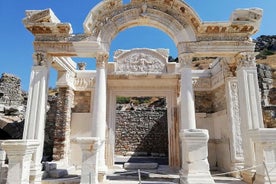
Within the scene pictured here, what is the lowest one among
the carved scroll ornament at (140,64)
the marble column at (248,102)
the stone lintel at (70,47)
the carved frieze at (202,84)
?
the marble column at (248,102)

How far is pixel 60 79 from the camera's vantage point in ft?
30.9

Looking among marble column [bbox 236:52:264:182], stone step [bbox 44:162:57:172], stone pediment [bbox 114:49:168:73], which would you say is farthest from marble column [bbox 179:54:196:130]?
stone step [bbox 44:162:57:172]

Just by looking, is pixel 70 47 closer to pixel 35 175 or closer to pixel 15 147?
pixel 15 147

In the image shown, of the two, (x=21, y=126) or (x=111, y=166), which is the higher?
(x=21, y=126)

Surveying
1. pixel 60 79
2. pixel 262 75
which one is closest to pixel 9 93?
pixel 60 79

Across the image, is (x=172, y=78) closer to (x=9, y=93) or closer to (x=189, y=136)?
(x=189, y=136)

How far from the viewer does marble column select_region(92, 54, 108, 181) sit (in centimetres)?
697

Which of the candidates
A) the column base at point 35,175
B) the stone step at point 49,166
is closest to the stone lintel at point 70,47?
the column base at point 35,175

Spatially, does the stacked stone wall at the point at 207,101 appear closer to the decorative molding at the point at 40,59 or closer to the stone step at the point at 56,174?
the stone step at the point at 56,174

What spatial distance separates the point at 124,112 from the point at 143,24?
38.6 feet

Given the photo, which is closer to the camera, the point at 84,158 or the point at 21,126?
the point at 84,158

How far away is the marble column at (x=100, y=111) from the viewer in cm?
697

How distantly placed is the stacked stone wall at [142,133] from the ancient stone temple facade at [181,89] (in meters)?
7.78

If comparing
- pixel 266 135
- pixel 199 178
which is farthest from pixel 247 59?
pixel 199 178
